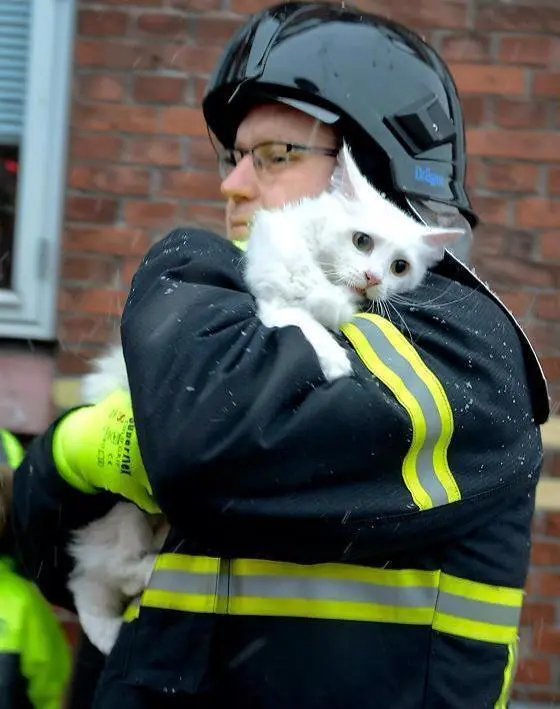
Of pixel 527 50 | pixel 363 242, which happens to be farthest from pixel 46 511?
pixel 527 50

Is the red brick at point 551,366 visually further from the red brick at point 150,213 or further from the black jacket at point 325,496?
the black jacket at point 325,496

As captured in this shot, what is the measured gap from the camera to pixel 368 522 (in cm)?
122

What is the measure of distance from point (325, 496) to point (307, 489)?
3 centimetres

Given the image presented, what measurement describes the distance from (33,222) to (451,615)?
239cm

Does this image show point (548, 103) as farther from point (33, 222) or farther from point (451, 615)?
point (451, 615)

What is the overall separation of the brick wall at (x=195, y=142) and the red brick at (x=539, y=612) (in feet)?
1.02

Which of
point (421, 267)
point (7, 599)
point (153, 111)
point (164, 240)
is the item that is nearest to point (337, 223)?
point (421, 267)

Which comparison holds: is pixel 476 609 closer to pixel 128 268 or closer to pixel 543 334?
pixel 543 334

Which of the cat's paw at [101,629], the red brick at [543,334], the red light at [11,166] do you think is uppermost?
the red light at [11,166]

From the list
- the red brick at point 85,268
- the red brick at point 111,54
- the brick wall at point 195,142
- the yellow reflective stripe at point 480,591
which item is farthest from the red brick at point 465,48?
the yellow reflective stripe at point 480,591

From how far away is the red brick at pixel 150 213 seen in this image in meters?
3.26

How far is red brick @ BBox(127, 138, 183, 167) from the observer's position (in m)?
3.24

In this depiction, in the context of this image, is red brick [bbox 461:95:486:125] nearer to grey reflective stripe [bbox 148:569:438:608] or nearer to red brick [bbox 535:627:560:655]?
red brick [bbox 535:627:560:655]

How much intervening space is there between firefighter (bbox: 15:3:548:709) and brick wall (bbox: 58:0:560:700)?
1.71 metres
